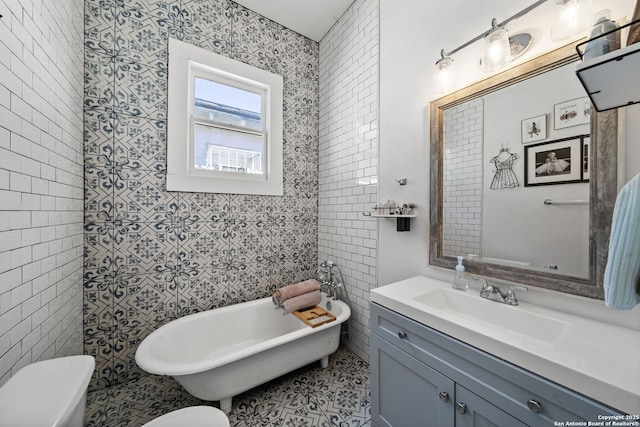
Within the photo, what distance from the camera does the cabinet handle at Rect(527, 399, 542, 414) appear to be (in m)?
0.70

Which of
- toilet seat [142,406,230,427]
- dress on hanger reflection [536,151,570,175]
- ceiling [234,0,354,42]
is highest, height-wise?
ceiling [234,0,354,42]

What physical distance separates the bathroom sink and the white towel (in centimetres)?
34

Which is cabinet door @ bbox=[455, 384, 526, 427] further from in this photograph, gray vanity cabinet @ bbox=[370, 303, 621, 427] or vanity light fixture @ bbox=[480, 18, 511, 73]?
vanity light fixture @ bbox=[480, 18, 511, 73]

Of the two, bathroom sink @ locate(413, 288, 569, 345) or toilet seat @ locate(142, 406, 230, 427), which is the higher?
bathroom sink @ locate(413, 288, 569, 345)

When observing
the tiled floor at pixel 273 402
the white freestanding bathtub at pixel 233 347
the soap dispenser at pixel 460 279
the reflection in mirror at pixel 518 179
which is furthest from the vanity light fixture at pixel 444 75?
the tiled floor at pixel 273 402

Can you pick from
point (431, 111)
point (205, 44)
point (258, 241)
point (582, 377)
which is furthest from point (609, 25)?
point (205, 44)

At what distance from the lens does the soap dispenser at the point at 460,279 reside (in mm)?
1294

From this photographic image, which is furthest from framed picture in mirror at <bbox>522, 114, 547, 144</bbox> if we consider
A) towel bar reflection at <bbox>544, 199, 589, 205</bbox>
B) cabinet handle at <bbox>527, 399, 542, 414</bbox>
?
cabinet handle at <bbox>527, 399, 542, 414</bbox>

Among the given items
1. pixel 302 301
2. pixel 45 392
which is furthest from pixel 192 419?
pixel 302 301

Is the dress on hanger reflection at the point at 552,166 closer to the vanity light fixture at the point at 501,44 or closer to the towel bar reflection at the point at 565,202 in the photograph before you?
the towel bar reflection at the point at 565,202

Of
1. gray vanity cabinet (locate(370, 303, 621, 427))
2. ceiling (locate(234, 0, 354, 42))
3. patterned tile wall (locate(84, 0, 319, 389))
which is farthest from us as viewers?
ceiling (locate(234, 0, 354, 42))

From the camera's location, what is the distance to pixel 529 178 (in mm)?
1125

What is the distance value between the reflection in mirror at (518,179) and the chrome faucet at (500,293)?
136 mm

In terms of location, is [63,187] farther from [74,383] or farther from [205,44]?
[205,44]
